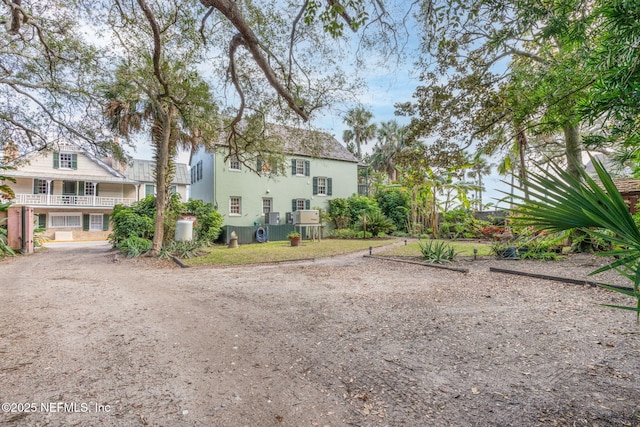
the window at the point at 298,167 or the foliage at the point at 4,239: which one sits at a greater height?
the window at the point at 298,167

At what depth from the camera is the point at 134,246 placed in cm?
1089

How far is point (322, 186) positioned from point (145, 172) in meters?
18.7

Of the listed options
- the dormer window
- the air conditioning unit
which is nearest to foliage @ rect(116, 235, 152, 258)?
the air conditioning unit

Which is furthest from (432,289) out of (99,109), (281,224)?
(281,224)

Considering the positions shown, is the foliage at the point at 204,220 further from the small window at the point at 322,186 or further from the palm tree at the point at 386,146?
the palm tree at the point at 386,146

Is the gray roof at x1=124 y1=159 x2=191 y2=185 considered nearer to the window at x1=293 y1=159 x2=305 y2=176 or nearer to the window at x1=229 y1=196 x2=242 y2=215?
the window at x1=229 y1=196 x2=242 y2=215

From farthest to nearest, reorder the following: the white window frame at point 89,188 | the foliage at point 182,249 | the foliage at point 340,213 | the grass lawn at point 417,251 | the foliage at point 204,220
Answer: the white window frame at point 89,188 < the foliage at point 340,213 < the foliage at point 204,220 < the foliage at point 182,249 < the grass lawn at point 417,251

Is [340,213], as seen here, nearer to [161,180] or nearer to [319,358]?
[161,180]

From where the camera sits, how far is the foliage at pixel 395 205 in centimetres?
2151

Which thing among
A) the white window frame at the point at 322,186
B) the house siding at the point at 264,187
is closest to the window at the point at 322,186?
the white window frame at the point at 322,186

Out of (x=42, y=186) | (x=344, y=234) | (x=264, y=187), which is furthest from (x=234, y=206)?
(x=42, y=186)

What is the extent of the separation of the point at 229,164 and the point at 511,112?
17045 millimetres

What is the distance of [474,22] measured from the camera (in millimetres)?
4527

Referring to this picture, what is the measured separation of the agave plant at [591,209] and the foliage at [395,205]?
63.3 feet
